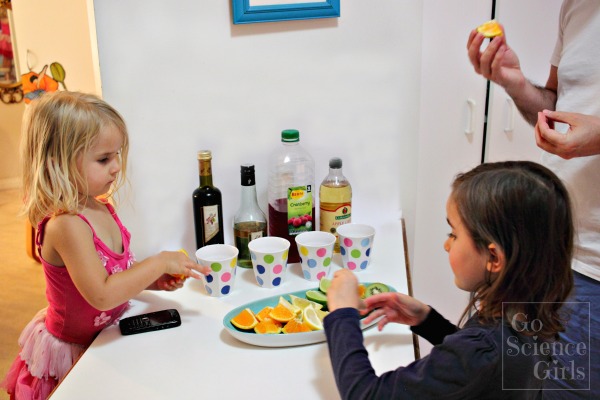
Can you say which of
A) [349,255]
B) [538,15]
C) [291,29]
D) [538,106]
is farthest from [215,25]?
[538,15]

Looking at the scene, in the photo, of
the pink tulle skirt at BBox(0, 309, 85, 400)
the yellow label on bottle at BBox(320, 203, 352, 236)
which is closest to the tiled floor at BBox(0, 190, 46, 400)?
the pink tulle skirt at BBox(0, 309, 85, 400)

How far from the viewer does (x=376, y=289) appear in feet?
3.95

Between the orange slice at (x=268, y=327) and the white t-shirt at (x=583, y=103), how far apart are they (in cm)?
58

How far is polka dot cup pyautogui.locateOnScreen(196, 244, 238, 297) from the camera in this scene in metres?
1.23

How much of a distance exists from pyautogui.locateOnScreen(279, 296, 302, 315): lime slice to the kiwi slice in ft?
0.47

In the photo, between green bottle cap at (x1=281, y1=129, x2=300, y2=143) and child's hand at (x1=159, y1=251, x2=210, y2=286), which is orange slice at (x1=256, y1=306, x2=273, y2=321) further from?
green bottle cap at (x1=281, y1=129, x2=300, y2=143)

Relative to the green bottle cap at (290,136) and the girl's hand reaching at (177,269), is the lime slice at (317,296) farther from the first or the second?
the green bottle cap at (290,136)

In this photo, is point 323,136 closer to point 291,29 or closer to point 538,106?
point 291,29

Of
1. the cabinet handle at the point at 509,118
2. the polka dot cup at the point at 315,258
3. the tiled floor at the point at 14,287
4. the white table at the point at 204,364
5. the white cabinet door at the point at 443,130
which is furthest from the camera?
the tiled floor at the point at 14,287

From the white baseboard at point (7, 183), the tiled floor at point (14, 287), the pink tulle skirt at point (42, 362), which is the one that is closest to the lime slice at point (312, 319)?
the pink tulle skirt at point (42, 362)

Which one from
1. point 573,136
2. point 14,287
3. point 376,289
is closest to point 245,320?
point 376,289

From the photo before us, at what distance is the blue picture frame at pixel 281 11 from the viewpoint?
1368 mm

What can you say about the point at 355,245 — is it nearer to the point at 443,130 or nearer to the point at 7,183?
the point at 443,130

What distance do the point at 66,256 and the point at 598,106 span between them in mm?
1028
